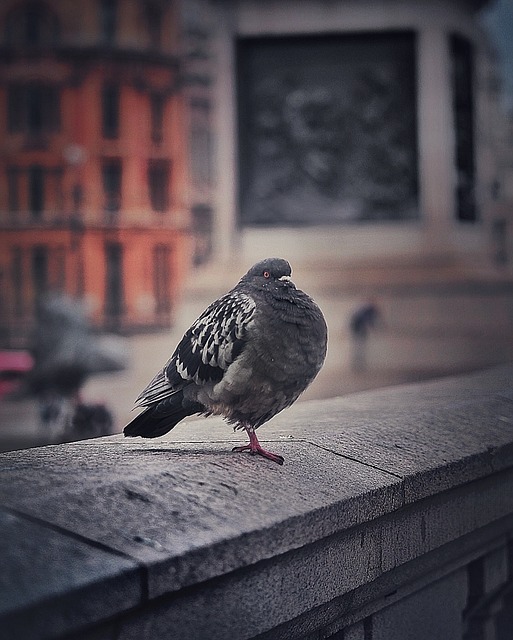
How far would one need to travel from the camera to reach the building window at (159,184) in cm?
2228

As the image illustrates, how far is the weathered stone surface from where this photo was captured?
129 cm

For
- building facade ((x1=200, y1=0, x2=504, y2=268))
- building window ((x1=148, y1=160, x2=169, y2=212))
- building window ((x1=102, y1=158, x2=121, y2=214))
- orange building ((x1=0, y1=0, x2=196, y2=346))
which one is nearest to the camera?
building facade ((x1=200, y1=0, x2=504, y2=268))

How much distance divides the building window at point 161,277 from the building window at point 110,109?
261 centimetres

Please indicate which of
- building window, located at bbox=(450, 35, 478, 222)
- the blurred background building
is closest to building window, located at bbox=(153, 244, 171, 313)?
the blurred background building

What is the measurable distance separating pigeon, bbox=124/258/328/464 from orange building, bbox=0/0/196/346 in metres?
18.5

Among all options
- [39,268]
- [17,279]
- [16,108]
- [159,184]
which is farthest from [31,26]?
[17,279]

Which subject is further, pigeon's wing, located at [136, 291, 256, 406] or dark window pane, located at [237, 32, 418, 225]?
dark window pane, located at [237, 32, 418, 225]

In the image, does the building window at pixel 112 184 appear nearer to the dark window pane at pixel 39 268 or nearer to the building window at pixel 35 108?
the building window at pixel 35 108

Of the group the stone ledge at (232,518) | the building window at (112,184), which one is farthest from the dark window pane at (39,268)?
the stone ledge at (232,518)

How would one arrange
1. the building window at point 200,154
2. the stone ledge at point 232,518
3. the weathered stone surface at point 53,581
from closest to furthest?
the weathered stone surface at point 53,581, the stone ledge at point 232,518, the building window at point 200,154

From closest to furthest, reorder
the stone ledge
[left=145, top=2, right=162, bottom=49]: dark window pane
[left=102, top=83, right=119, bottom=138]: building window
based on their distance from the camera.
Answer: the stone ledge → [left=102, top=83, right=119, bottom=138]: building window → [left=145, top=2, right=162, bottom=49]: dark window pane

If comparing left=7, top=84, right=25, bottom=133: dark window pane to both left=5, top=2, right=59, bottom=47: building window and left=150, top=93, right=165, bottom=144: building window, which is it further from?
left=150, top=93, right=165, bottom=144: building window

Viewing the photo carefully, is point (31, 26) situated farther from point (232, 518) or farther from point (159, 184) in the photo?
point (232, 518)

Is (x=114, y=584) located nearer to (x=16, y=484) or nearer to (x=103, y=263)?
(x=16, y=484)
